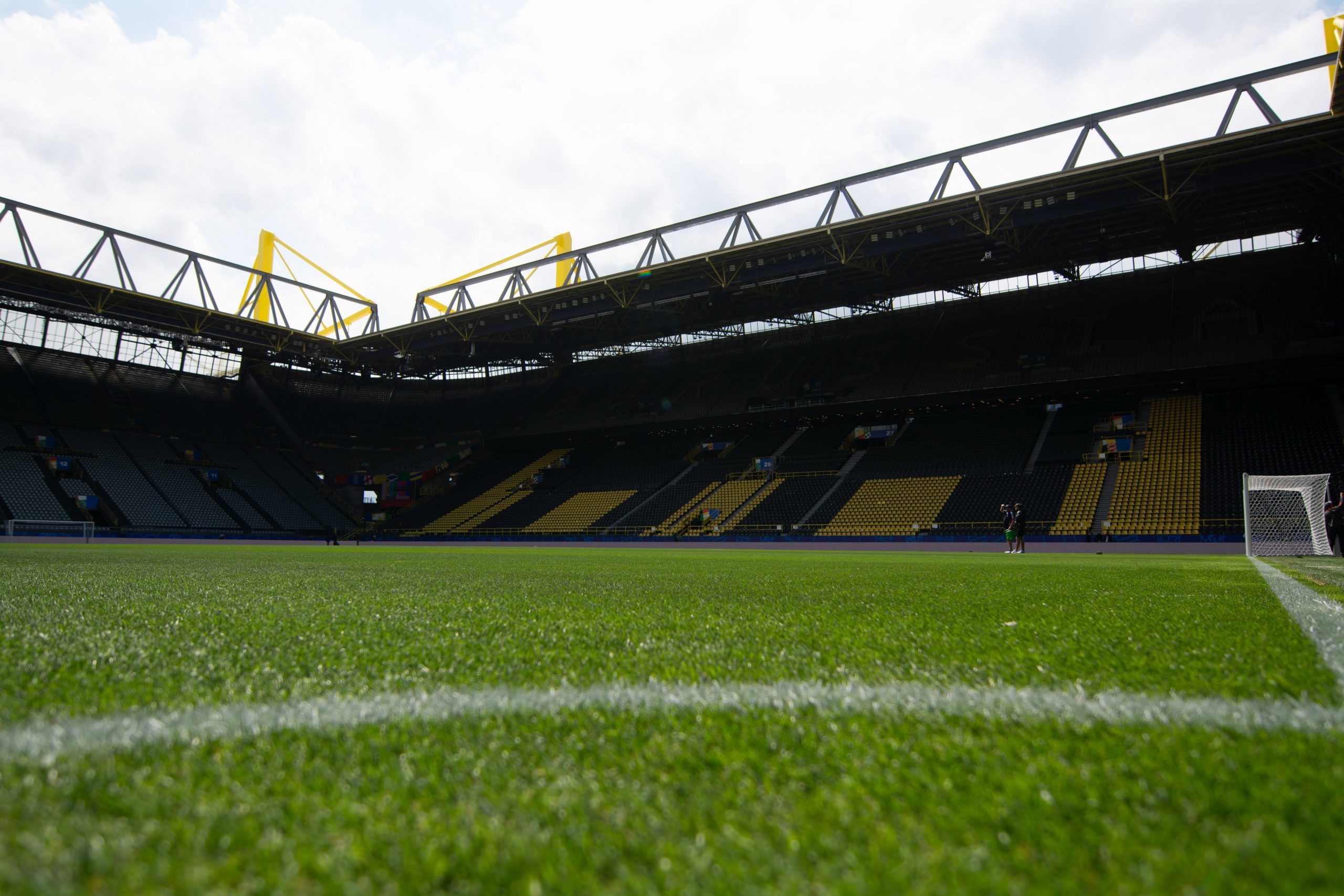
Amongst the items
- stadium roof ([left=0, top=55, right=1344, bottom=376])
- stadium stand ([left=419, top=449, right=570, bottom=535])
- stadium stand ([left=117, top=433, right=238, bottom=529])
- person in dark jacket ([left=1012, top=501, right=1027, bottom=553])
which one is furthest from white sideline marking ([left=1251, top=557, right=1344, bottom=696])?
stadium stand ([left=117, top=433, right=238, bottom=529])

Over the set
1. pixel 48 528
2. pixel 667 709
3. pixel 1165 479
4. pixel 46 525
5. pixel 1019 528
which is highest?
pixel 1165 479

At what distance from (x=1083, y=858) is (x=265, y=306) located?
36452 mm

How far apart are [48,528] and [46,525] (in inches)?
79.8

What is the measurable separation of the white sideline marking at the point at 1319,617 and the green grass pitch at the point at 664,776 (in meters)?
0.07

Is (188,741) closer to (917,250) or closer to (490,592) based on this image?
(490,592)

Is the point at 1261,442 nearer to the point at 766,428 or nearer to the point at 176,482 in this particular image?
the point at 766,428

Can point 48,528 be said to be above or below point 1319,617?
below

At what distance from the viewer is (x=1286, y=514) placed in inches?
588

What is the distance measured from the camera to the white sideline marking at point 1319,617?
1.86 m

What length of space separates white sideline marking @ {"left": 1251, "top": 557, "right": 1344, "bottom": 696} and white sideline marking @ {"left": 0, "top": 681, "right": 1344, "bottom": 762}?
42 cm

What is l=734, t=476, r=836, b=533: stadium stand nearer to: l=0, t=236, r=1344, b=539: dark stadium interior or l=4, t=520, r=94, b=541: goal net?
l=0, t=236, r=1344, b=539: dark stadium interior

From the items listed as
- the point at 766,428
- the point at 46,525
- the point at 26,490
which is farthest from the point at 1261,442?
the point at 26,490

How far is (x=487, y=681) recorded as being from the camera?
5.49 feet

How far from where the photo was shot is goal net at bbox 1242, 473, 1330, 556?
12.4 metres
